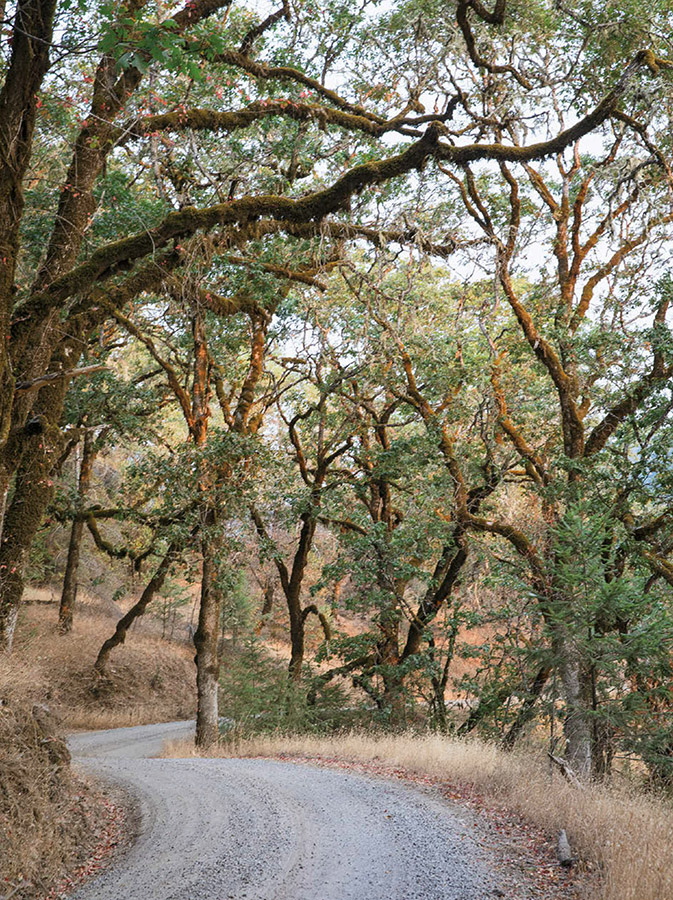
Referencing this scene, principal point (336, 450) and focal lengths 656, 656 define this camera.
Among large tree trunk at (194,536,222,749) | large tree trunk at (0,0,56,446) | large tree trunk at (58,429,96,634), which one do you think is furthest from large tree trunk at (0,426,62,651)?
large tree trunk at (58,429,96,634)

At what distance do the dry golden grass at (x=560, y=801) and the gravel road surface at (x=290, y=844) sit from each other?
857 millimetres

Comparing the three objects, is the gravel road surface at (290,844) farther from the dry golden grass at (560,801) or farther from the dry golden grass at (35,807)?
the dry golden grass at (560,801)

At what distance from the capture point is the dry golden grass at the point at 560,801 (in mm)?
4508

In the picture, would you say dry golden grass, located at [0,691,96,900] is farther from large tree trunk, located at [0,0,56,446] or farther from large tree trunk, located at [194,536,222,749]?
large tree trunk, located at [194,536,222,749]

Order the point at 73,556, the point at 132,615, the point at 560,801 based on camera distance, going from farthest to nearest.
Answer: the point at 73,556, the point at 132,615, the point at 560,801

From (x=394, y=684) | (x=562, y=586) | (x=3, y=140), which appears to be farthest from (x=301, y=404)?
Result: (x=3, y=140)

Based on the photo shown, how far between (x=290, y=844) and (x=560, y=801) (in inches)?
111

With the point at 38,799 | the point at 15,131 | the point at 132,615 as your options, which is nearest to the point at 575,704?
the point at 38,799

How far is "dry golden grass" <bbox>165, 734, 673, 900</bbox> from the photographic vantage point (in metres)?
4.51

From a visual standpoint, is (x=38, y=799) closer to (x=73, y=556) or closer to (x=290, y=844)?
(x=290, y=844)

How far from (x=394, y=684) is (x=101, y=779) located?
8750mm

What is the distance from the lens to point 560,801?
262 inches

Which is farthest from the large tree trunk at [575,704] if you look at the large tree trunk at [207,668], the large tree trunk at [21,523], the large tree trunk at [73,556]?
the large tree trunk at [73,556]

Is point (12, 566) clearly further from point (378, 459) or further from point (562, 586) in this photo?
point (378, 459)
